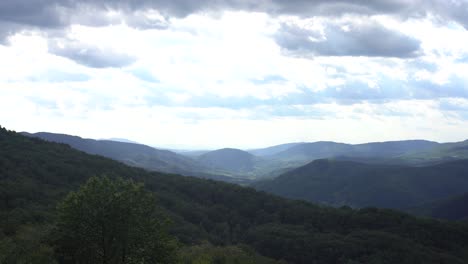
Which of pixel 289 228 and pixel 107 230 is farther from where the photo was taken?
pixel 289 228

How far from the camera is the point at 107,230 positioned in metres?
38.1

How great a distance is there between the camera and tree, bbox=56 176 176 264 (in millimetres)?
38031

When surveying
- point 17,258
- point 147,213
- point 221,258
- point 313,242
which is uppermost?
point 147,213

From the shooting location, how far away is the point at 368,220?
188875 mm

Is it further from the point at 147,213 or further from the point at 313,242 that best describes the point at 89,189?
the point at 313,242

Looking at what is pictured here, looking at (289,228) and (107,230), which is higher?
(107,230)

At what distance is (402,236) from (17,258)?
161 m

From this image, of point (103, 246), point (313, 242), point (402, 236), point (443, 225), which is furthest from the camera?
point (443, 225)

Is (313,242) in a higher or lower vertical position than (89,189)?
lower

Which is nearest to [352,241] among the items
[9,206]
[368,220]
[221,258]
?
[368,220]

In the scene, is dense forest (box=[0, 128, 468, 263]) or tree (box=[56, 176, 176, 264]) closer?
tree (box=[56, 176, 176, 264])

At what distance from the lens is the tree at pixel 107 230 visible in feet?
125

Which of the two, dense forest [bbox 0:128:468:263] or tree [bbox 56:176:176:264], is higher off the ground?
tree [bbox 56:176:176:264]

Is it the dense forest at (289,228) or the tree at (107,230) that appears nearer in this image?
the tree at (107,230)
